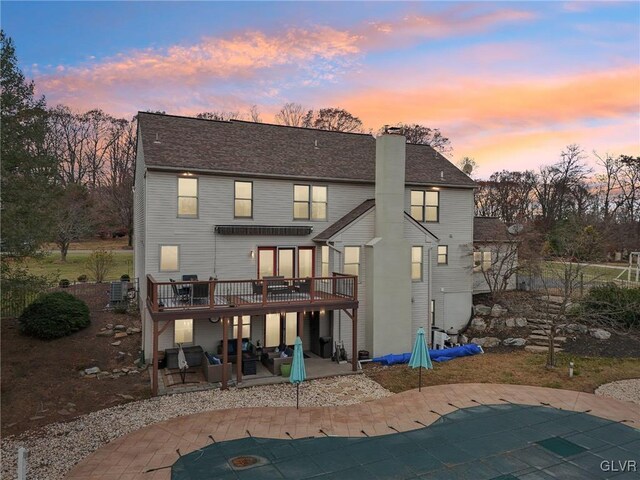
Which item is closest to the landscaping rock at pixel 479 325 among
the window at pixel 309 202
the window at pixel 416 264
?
the window at pixel 416 264

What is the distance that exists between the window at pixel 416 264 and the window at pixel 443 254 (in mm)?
2256

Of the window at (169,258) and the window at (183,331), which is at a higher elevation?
the window at (169,258)

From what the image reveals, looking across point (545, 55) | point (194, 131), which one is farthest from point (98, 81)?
point (545, 55)

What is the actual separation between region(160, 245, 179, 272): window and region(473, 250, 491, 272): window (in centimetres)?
1638

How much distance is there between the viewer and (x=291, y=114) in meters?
47.1

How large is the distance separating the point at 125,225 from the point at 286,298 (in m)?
40.7

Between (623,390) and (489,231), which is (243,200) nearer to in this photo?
(489,231)

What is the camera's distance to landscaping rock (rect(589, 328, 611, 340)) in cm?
2011

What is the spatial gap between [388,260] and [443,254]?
15.9 ft

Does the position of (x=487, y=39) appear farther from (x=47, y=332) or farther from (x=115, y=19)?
(x=47, y=332)

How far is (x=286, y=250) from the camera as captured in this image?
18.2 meters

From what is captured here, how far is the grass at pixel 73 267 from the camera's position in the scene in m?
30.5

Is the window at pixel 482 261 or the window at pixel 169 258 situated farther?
the window at pixel 482 261

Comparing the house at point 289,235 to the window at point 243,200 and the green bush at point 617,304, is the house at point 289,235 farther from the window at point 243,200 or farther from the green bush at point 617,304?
the green bush at point 617,304
